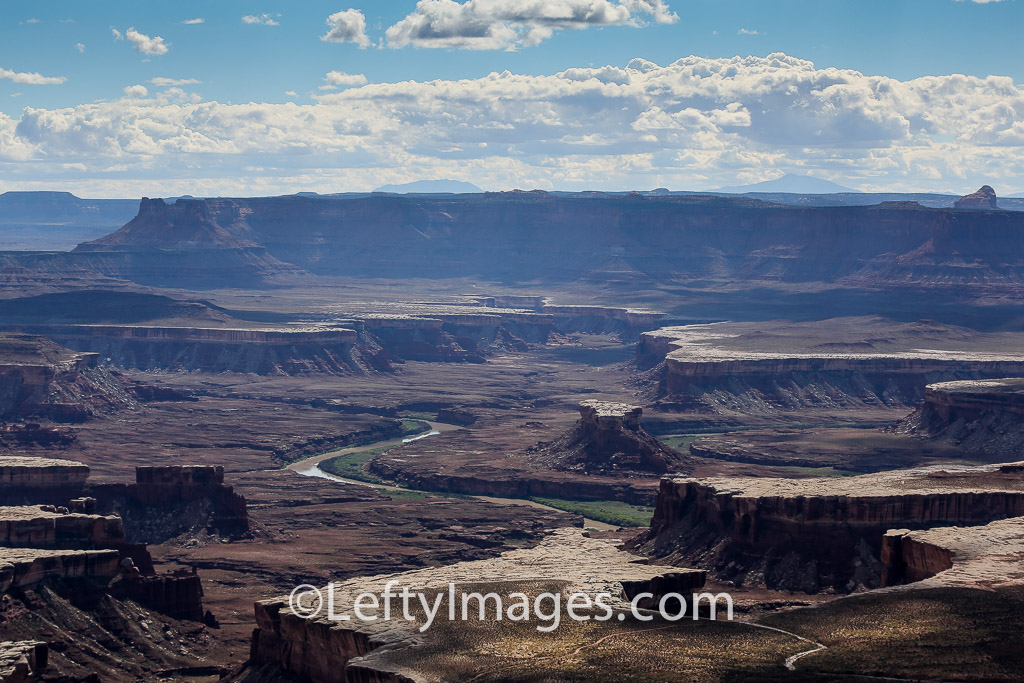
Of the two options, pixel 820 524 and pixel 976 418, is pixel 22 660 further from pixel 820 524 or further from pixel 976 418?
pixel 976 418

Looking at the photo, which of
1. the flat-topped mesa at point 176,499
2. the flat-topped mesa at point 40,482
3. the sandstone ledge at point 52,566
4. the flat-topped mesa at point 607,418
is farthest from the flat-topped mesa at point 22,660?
the flat-topped mesa at point 607,418

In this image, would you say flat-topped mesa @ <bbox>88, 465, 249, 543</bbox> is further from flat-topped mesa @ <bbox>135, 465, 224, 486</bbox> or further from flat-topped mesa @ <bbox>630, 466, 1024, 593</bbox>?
flat-topped mesa @ <bbox>630, 466, 1024, 593</bbox>

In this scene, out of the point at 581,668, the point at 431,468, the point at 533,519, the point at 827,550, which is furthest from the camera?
the point at 431,468

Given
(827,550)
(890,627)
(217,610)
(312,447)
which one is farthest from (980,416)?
(890,627)

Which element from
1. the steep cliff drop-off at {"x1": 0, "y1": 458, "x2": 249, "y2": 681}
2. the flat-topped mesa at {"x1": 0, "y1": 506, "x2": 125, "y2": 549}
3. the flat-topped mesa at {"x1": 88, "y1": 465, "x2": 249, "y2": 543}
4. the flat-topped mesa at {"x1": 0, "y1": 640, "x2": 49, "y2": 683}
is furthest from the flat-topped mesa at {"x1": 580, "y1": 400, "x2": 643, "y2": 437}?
the flat-topped mesa at {"x1": 0, "y1": 640, "x2": 49, "y2": 683}

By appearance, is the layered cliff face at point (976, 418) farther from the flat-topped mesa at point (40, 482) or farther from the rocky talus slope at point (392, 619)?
the rocky talus slope at point (392, 619)

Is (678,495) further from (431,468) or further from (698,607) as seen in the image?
(431,468)
